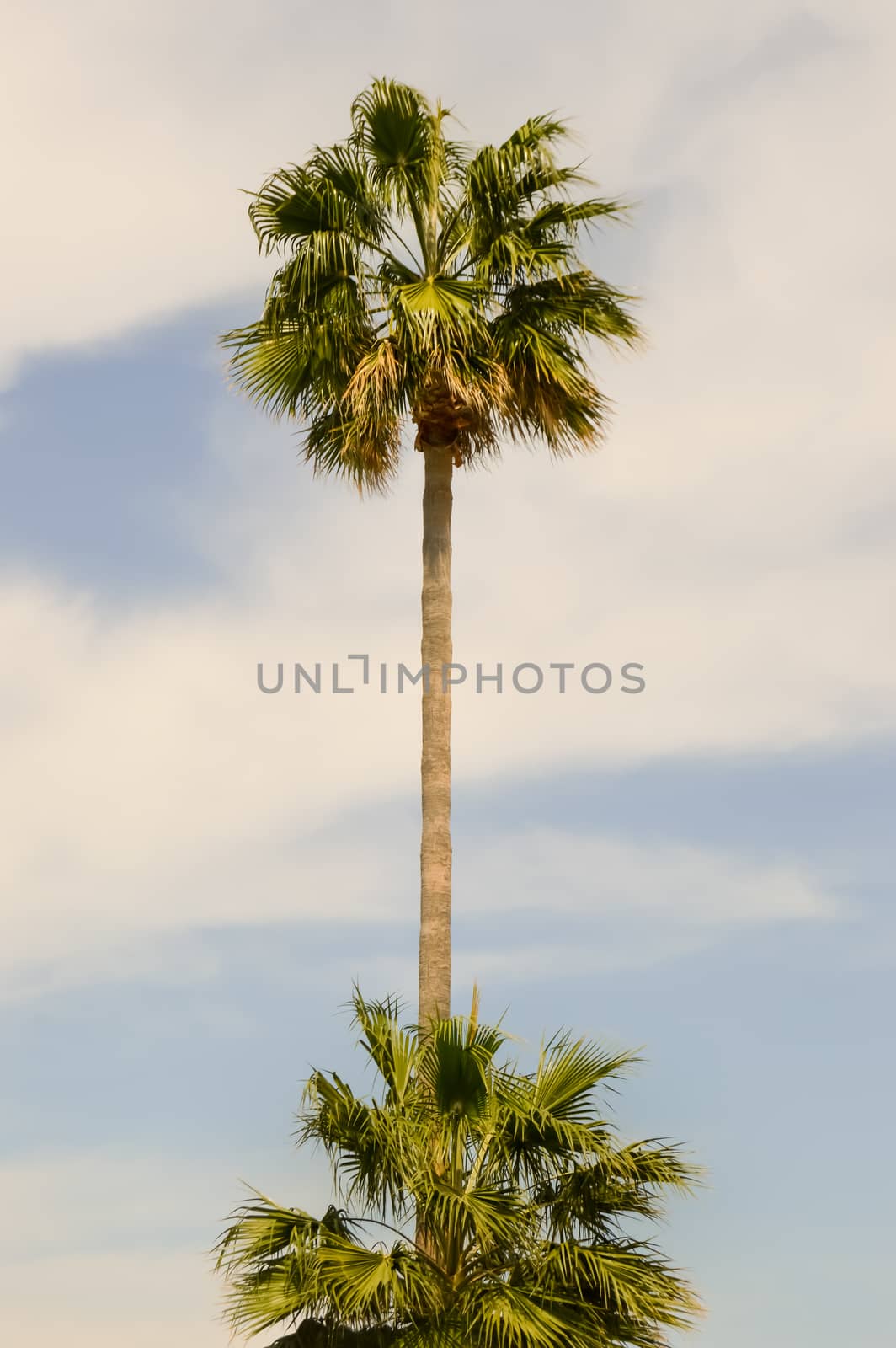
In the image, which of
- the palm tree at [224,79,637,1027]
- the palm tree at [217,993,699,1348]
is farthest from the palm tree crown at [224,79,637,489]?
the palm tree at [217,993,699,1348]

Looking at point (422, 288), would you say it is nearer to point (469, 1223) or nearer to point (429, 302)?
point (429, 302)

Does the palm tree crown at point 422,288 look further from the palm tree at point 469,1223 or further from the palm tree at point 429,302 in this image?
the palm tree at point 469,1223

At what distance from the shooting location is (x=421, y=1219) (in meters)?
13.2

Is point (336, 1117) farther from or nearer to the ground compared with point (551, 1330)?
farther from the ground

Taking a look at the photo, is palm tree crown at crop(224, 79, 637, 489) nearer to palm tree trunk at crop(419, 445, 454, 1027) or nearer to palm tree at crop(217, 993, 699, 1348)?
palm tree trunk at crop(419, 445, 454, 1027)

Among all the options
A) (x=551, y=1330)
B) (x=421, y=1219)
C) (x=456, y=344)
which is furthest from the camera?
(x=456, y=344)

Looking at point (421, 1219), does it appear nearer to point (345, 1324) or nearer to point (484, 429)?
point (345, 1324)

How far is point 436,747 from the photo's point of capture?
1589 cm

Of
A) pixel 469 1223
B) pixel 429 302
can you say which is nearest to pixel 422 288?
pixel 429 302

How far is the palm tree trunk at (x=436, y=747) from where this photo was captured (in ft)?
49.7

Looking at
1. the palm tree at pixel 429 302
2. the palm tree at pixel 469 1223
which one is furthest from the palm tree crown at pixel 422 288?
the palm tree at pixel 469 1223

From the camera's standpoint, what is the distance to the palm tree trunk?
1515cm

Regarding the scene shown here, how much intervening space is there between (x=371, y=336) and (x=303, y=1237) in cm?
904

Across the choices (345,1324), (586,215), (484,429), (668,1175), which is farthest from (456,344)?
(345,1324)
